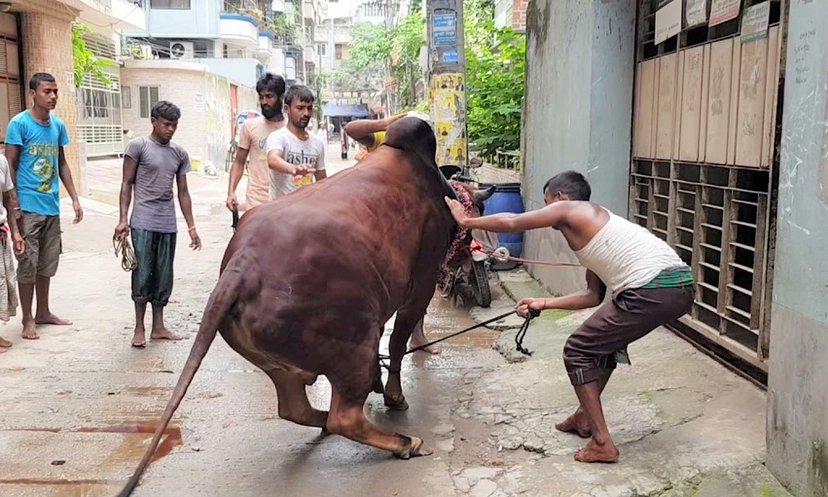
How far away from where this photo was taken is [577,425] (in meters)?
4.02

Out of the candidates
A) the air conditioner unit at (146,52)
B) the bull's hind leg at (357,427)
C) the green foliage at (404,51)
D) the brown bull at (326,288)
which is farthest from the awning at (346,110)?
the bull's hind leg at (357,427)

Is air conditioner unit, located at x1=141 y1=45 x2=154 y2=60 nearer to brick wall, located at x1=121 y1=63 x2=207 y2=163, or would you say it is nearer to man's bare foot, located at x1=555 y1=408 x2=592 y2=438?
brick wall, located at x1=121 y1=63 x2=207 y2=163

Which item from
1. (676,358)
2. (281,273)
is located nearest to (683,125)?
(676,358)

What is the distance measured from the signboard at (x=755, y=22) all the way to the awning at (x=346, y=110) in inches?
2018

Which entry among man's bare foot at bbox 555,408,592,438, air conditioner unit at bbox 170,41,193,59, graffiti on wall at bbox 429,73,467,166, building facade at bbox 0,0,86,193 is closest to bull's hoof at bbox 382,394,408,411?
man's bare foot at bbox 555,408,592,438

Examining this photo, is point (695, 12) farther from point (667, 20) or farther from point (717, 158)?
point (717, 158)

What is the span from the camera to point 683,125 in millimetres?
5270

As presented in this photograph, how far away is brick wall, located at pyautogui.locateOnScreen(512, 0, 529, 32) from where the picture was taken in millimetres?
13930

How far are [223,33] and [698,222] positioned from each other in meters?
32.9

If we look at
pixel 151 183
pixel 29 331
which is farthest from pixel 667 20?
pixel 29 331

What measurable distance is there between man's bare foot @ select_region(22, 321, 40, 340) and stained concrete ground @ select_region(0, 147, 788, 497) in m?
0.08

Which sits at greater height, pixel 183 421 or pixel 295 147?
pixel 295 147

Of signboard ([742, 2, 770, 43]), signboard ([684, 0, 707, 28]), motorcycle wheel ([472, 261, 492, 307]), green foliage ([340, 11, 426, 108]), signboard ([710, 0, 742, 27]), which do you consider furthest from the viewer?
green foliage ([340, 11, 426, 108])

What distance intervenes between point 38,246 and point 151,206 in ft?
3.05
